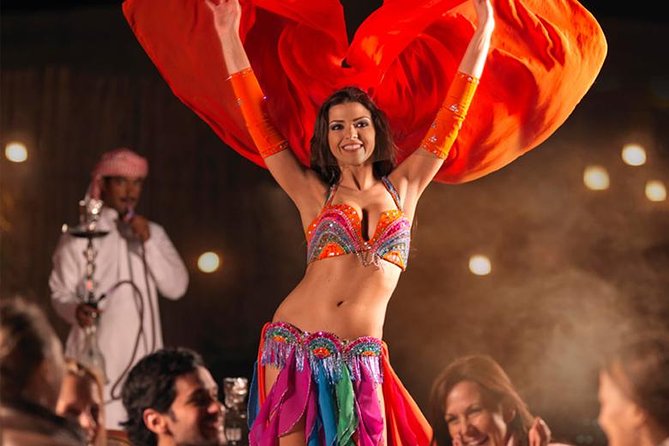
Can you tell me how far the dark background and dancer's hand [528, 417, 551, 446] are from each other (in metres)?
0.04

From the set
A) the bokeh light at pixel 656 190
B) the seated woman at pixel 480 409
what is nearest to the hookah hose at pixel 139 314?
the seated woman at pixel 480 409

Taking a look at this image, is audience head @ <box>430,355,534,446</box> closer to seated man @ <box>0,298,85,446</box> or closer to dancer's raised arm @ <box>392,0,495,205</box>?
dancer's raised arm @ <box>392,0,495,205</box>

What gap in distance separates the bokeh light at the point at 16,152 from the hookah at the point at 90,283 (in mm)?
402

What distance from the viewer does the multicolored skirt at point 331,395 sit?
3742 millimetres

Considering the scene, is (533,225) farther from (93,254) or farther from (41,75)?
(41,75)

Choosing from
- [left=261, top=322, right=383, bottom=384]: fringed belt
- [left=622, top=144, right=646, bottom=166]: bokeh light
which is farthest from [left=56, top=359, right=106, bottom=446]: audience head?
[left=622, top=144, right=646, bottom=166]: bokeh light

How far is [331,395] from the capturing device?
3.77 m

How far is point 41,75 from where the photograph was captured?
583 cm

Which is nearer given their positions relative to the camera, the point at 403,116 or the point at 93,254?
the point at 403,116

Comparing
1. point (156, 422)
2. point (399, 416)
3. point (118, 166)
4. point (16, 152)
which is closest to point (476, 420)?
point (399, 416)

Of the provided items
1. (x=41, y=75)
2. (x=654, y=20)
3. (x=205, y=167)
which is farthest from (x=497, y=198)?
(x=41, y=75)

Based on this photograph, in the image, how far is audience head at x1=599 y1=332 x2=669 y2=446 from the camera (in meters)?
5.20

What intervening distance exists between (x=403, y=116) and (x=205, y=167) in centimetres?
168

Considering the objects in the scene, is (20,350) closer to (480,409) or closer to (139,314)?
(139,314)
